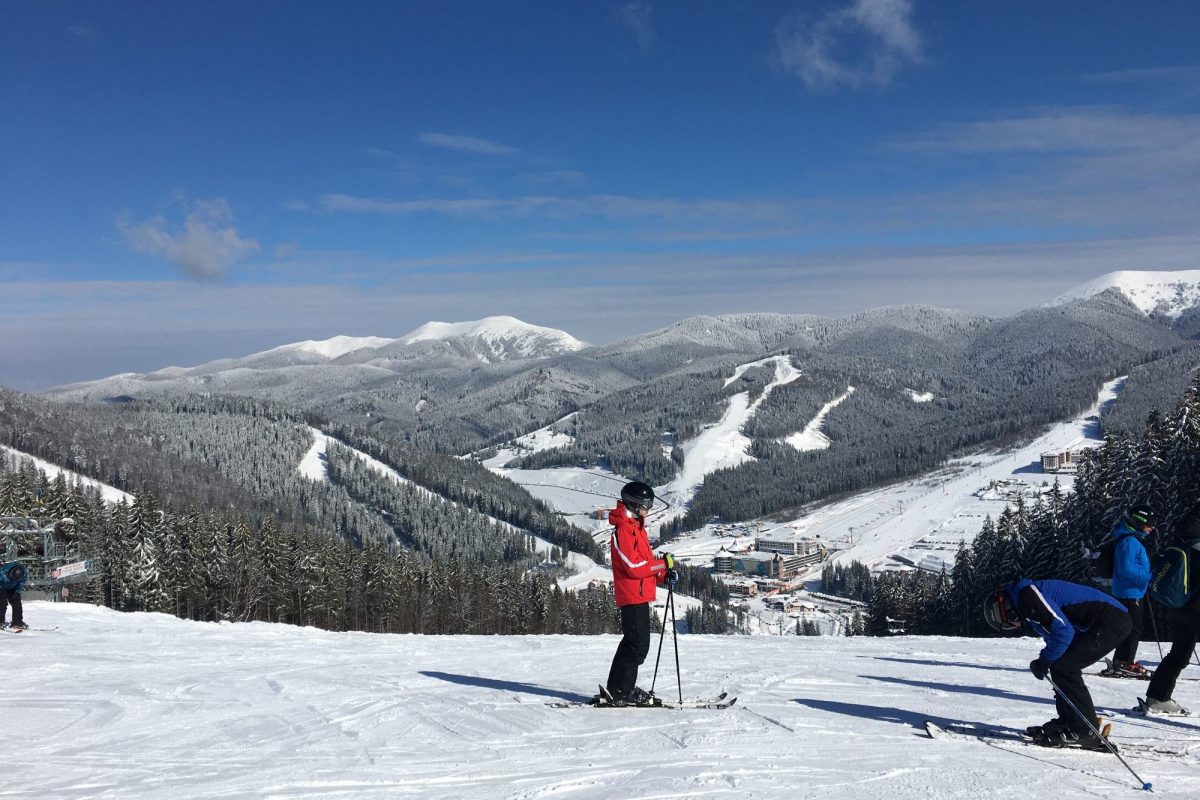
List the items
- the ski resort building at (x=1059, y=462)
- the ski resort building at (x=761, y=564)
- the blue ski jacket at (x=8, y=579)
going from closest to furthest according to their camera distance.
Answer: the blue ski jacket at (x=8, y=579) < the ski resort building at (x=761, y=564) < the ski resort building at (x=1059, y=462)

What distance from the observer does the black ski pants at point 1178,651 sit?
26.7 ft

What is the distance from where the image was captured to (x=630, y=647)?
8.57 m

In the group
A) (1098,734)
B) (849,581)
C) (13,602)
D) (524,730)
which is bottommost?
(849,581)

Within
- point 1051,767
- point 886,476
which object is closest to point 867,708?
point 1051,767

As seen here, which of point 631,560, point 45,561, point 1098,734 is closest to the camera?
point 1098,734

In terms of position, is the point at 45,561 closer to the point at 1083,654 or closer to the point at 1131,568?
the point at 1083,654

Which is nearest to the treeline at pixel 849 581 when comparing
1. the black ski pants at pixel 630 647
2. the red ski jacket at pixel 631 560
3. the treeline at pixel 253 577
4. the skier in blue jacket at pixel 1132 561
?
the treeline at pixel 253 577

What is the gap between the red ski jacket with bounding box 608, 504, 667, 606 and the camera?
8.28 m


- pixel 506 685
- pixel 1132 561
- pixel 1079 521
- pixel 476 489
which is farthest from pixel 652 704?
pixel 476 489

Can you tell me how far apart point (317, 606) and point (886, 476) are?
14783 cm

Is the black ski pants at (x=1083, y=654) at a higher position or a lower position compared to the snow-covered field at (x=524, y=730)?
higher

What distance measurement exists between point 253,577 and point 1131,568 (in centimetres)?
3310

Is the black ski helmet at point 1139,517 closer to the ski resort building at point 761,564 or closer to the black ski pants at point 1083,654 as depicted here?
the black ski pants at point 1083,654

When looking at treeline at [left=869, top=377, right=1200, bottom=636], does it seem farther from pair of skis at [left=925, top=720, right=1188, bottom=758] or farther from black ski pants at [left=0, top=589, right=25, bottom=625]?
black ski pants at [left=0, top=589, right=25, bottom=625]
